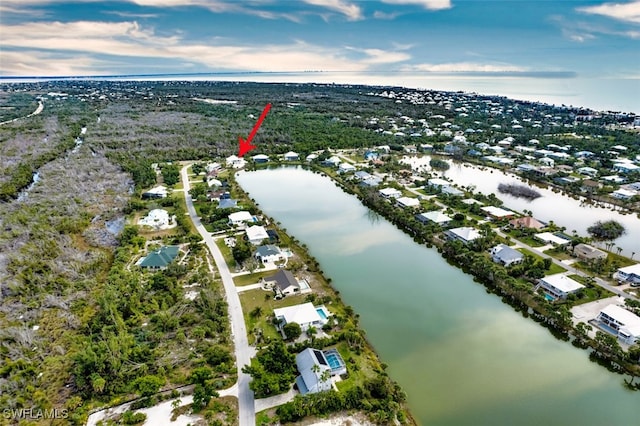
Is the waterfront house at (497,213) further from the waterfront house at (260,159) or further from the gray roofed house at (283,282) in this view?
the waterfront house at (260,159)

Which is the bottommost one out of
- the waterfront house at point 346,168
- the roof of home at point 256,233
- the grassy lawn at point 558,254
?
A: the roof of home at point 256,233

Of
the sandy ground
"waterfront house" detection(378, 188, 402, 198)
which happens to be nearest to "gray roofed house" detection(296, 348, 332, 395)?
the sandy ground

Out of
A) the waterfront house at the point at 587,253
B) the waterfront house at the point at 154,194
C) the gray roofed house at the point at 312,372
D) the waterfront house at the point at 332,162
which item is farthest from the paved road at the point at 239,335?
the waterfront house at the point at 332,162

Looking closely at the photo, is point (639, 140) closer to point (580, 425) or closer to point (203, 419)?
point (580, 425)

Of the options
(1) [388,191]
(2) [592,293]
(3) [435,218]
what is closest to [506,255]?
(2) [592,293]

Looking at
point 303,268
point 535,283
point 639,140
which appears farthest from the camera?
point 639,140

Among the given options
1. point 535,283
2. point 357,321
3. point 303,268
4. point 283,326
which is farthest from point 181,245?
point 535,283

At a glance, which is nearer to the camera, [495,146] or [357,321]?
[357,321]
